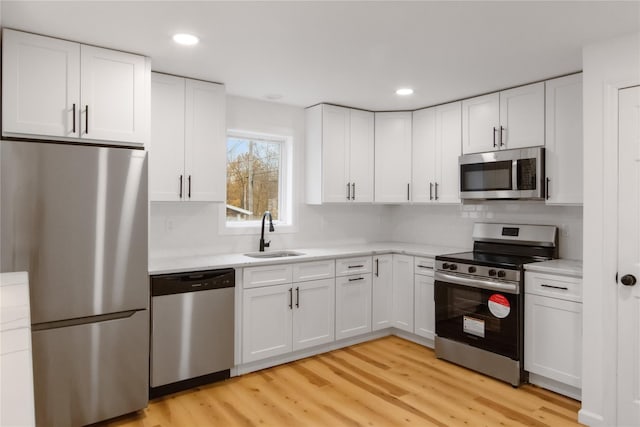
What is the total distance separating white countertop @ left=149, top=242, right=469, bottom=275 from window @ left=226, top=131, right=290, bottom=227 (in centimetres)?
43

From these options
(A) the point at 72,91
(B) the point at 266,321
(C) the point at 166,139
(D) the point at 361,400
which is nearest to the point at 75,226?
(A) the point at 72,91

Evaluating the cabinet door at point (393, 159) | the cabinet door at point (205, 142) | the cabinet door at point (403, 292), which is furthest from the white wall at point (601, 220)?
the cabinet door at point (205, 142)

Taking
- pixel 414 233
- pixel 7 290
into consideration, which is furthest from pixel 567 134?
pixel 7 290

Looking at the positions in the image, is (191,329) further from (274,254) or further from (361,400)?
(361,400)

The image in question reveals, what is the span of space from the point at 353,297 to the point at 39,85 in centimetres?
296

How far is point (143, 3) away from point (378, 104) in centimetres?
258

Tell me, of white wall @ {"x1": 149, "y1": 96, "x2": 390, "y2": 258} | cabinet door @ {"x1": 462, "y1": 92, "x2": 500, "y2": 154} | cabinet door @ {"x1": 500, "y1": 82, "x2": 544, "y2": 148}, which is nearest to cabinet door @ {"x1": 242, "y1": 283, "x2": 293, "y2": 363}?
white wall @ {"x1": 149, "y1": 96, "x2": 390, "y2": 258}

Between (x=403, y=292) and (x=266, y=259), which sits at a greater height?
(x=266, y=259)

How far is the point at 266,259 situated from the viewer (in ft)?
11.4

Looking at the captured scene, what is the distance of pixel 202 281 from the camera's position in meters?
3.10

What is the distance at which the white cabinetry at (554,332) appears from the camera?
2.90 meters

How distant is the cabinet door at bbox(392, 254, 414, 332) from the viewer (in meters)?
4.12

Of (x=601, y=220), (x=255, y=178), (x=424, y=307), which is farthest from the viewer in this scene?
(x=255, y=178)

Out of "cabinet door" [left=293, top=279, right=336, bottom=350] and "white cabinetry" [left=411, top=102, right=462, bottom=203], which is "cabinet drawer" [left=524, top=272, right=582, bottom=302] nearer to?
"white cabinetry" [left=411, top=102, right=462, bottom=203]
